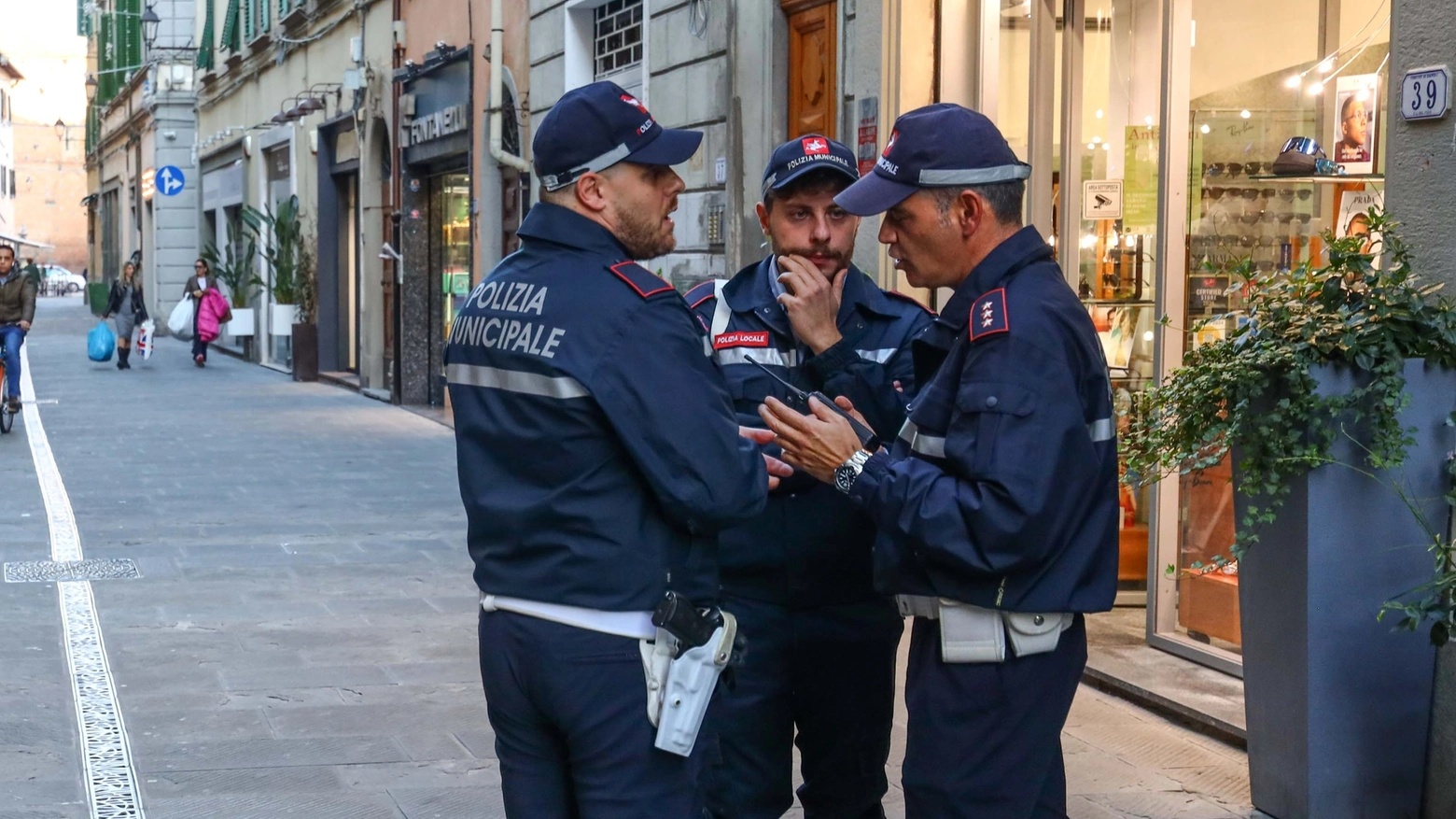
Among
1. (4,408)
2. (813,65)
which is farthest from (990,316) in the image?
(4,408)

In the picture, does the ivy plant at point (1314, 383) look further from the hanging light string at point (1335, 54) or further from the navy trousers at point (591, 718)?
the navy trousers at point (591, 718)

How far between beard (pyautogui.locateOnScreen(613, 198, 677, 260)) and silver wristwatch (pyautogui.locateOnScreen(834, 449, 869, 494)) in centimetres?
51

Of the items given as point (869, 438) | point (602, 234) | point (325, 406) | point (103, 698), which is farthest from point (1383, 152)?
point (325, 406)

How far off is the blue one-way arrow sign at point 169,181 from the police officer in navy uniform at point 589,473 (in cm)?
3055

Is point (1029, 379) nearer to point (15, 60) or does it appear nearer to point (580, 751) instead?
point (580, 751)

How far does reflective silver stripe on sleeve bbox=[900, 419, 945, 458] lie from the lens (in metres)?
→ 2.98

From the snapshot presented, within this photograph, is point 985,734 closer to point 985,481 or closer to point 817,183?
point 985,481

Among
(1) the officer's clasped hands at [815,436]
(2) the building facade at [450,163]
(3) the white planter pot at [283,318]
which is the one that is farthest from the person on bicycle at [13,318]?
(1) the officer's clasped hands at [815,436]

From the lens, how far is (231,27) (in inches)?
1139

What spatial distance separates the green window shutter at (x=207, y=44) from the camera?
31.5 m

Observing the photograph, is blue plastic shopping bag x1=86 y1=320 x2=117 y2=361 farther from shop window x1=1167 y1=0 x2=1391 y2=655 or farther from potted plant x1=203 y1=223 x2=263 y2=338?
shop window x1=1167 y1=0 x2=1391 y2=655

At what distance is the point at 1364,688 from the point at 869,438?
6.47ft

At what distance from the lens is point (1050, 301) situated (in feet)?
9.58

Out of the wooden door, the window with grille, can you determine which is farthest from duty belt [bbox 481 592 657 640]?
the window with grille
